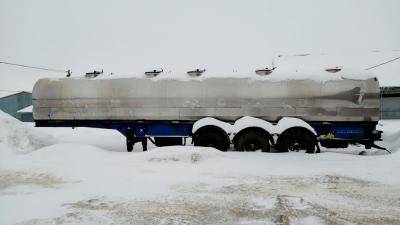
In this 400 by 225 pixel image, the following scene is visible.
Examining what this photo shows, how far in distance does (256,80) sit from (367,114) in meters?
4.42

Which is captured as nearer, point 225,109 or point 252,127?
point 252,127

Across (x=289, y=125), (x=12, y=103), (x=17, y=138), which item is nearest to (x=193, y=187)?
(x=289, y=125)

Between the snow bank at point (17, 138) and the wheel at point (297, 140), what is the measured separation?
9.71 m

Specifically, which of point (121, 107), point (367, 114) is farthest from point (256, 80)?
point (121, 107)

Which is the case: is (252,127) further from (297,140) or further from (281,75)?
(281,75)

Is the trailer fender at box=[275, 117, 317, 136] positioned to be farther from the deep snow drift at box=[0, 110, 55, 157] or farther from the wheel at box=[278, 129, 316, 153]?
the deep snow drift at box=[0, 110, 55, 157]

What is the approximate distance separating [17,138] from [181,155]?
271 inches

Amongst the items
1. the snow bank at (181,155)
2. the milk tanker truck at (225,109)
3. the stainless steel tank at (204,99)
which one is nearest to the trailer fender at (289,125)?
the milk tanker truck at (225,109)

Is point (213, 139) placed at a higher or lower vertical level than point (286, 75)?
lower

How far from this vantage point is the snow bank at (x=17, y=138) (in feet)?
35.6

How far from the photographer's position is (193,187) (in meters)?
6.65

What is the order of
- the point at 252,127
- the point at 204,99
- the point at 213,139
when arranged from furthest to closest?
the point at 204,99 → the point at 213,139 → the point at 252,127

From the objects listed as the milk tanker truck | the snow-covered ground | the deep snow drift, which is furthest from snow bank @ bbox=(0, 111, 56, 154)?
the milk tanker truck

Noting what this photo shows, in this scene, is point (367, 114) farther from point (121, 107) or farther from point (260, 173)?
point (121, 107)
